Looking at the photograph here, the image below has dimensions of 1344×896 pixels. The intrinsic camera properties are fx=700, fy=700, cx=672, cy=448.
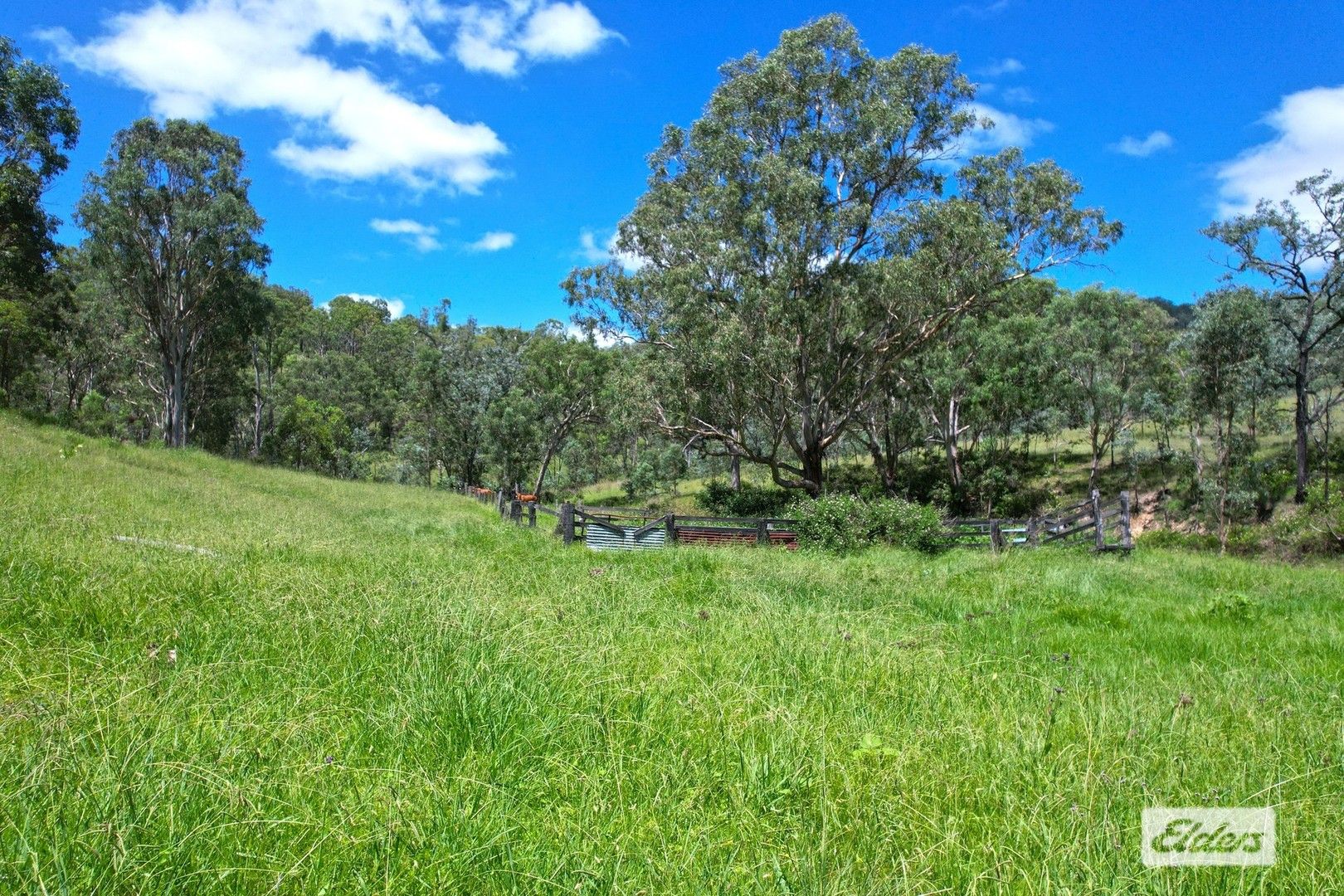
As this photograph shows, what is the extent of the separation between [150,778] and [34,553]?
4.12 metres

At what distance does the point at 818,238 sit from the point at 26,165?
2587cm

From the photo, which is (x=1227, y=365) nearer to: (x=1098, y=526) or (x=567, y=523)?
(x=1098, y=526)

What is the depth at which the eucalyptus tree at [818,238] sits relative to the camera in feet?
68.5

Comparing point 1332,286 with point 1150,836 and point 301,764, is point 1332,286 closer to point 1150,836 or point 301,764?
point 1150,836

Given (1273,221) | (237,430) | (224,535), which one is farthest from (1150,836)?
(237,430)

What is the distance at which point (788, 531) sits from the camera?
1636 centimetres

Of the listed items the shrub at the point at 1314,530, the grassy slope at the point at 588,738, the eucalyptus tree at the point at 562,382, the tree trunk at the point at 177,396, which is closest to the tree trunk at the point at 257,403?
the tree trunk at the point at 177,396

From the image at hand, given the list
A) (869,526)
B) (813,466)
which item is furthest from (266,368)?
(869,526)

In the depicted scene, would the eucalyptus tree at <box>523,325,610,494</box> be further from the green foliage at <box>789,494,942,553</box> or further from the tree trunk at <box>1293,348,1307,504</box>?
the tree trunk at <box>1293,348,1307,504</box>

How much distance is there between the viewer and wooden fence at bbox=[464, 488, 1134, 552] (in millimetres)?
14797

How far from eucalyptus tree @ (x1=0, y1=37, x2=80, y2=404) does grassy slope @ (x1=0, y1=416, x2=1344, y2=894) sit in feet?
79.5

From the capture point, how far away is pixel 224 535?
760 centimetres

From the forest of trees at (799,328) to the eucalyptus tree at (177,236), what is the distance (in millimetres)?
109

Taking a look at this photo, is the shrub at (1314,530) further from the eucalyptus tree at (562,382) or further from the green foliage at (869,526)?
the eucalyptus tree at (562,382)
